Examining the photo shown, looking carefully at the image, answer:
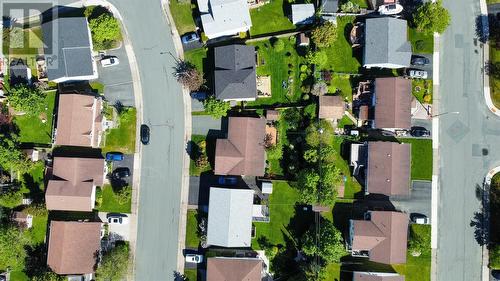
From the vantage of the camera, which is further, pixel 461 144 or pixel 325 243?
pixel 461 144

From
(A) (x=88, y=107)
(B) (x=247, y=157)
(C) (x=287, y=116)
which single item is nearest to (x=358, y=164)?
(C) (x=287, y=116)

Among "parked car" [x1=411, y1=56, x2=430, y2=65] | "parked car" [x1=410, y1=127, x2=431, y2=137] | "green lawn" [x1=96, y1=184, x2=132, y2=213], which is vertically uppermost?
"parked car" [x1=411, y1=56, x2=430, y2=65]

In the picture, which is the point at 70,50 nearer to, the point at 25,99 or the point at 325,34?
the point at 25,99

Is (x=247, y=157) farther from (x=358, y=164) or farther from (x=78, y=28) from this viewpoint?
(x=78, y=28)

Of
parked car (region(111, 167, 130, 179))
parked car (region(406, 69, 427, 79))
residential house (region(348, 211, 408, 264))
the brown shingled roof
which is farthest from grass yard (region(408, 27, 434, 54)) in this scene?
parked car (region(111, 167, 130, 179))

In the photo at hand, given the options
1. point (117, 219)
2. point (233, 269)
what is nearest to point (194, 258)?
point (233, 269)

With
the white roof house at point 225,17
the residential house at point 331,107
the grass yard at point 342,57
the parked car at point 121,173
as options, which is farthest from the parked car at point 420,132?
the parked car at point 121,173

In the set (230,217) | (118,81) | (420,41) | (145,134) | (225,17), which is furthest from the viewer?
(118,81)

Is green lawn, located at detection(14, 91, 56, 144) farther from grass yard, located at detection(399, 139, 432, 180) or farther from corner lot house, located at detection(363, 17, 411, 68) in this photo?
grass yard, located at detection(399, 139, 432, 180)
